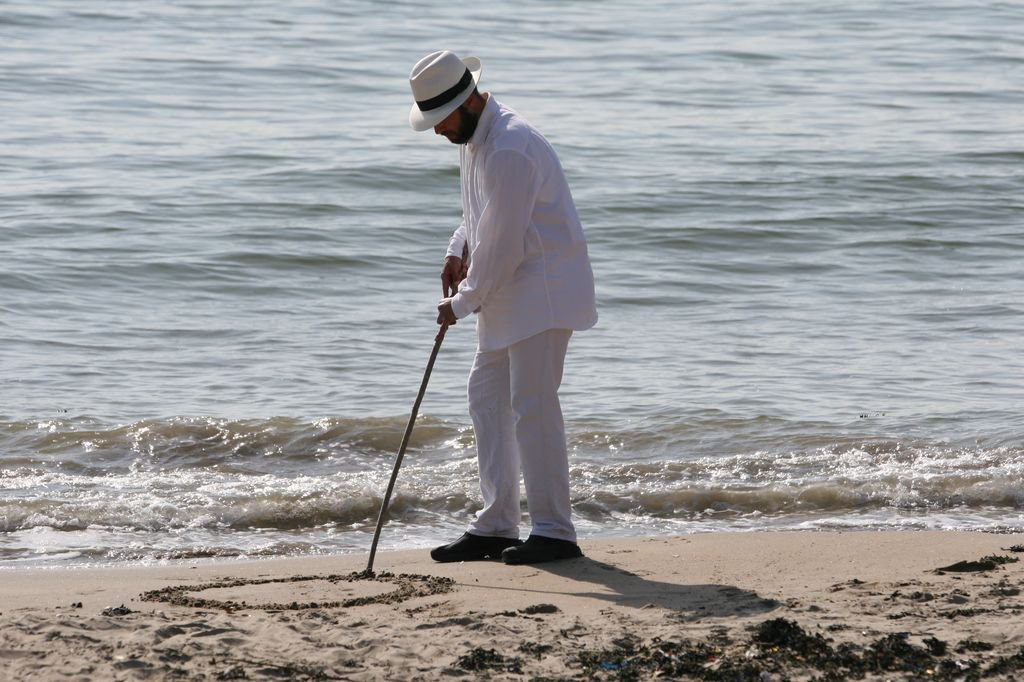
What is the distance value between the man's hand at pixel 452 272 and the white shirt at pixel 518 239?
0.69 ft

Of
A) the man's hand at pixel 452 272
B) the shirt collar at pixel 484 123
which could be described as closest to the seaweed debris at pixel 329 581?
the man's hand at pixel 452 272

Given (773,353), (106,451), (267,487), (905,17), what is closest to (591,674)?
(267,487)

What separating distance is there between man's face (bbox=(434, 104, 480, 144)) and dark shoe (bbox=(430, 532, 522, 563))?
1.45 metres

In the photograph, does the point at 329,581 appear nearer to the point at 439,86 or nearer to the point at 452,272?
the point at 452,272

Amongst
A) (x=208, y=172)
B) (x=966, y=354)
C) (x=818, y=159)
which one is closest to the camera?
(x=966, y=354)

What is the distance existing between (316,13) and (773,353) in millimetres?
17709

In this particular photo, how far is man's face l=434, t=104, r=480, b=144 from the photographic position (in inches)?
201

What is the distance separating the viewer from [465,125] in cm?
514

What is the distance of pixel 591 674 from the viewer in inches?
159

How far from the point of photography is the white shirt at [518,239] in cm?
506

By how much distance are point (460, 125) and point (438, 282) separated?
22.1 ft

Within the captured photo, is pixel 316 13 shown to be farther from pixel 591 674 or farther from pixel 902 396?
pixel 591 674

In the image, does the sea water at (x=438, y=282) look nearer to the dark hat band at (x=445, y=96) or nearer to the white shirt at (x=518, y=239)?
the white shirt at (x=518, y=239)

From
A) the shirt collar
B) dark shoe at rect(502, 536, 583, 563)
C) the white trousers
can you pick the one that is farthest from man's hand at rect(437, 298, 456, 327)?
dark shoe at rect(502, 536, 583, 563)
